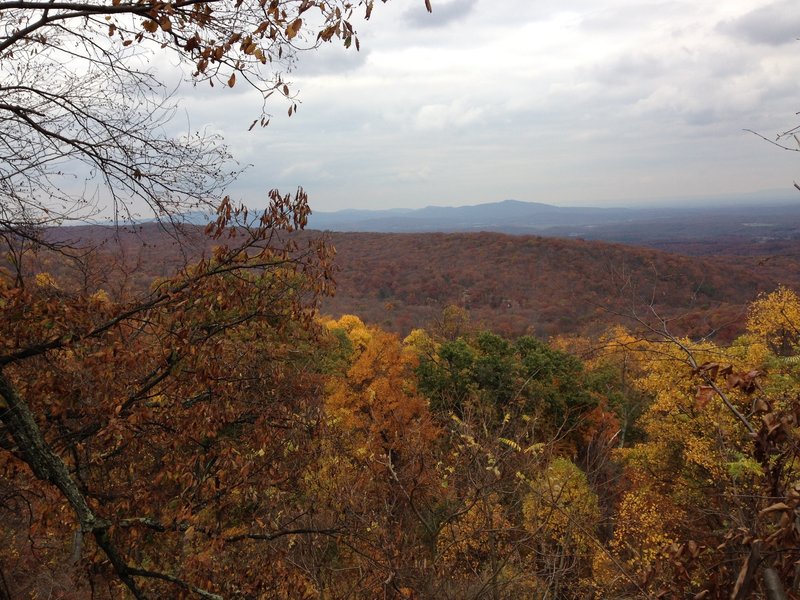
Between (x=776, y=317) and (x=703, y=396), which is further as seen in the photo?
(x=776, y=317)

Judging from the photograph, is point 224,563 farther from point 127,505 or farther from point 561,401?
point 561,401

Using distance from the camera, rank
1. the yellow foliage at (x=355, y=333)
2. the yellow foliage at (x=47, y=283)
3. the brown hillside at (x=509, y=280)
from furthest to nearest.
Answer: the brown hillside at (x=509, y=280) → the yellow foliage at (x=355, y=333) → the yellow foliage at (x=47, y=283)

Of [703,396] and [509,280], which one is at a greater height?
[703,396]

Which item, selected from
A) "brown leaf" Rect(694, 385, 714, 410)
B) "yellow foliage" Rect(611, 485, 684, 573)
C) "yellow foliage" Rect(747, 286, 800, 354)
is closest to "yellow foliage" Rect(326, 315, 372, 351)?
"yellow foliage" Rect(611, 485, 684, 573)

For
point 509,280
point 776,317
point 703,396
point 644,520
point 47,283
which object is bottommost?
point 644,520

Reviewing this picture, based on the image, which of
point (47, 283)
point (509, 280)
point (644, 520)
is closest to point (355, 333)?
point (644, 520)

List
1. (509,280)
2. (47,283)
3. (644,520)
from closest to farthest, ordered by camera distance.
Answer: (47,283) → (644,520) → (509,280)

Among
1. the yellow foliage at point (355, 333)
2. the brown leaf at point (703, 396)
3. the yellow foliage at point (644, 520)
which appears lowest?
the yellow foliage at point (644, 520)

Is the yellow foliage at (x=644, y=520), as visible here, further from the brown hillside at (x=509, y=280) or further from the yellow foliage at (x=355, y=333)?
the brown hillside at (x=509, y=280)

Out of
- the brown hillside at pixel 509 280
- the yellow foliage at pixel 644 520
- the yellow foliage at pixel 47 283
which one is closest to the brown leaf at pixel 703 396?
the yellow foliage at pixel 47 283

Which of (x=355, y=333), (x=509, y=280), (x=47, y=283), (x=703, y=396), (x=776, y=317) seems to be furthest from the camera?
(x=509, y=280)

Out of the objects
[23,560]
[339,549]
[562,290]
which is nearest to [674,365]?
[339,549]

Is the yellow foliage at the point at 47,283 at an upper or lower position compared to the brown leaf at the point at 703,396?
upper

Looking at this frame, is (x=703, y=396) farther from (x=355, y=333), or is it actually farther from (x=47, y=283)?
(x=355, y=333)
